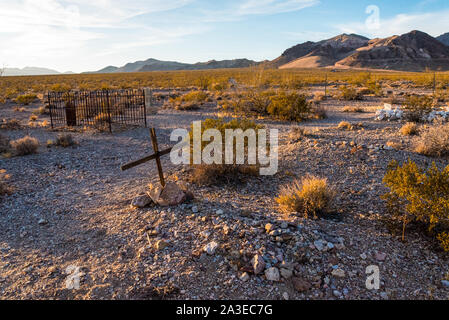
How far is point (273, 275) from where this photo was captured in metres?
3.71

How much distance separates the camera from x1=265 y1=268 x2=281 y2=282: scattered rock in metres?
3.70

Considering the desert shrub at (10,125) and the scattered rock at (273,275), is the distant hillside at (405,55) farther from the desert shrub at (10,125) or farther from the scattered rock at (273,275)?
the scattered rock at (273,275)

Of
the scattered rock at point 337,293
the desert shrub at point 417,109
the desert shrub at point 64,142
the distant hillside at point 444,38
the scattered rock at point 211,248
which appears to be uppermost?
the distant hillside at point 444,38

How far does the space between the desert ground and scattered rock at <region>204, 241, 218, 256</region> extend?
0.22 ft

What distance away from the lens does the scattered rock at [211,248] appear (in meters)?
4.16

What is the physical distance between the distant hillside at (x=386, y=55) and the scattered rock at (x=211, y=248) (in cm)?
9586

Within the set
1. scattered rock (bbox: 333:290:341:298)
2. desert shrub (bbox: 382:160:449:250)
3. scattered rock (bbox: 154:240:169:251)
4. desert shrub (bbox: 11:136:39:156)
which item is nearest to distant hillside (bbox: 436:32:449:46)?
desert shrub (bbox: 382:160:449:250)

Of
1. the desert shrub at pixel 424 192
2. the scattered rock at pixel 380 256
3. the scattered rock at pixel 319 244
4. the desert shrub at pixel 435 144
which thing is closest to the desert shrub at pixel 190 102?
the desert shrub at pixel 435 144

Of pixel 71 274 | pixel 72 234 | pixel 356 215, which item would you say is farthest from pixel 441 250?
pixel 72 234

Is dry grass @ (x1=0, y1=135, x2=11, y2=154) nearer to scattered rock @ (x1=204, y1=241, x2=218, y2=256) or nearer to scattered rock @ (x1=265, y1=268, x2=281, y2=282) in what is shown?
scattered rock @ (x1=204, y1=241, x2=218, y2=256)

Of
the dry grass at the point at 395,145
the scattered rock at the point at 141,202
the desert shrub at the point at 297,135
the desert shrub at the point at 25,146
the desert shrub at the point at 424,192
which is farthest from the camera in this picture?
the desert shrub at the point at 297,135

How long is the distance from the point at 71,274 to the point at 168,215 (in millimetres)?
1620

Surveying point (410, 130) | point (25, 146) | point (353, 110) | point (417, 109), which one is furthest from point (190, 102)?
point (410, 130)
